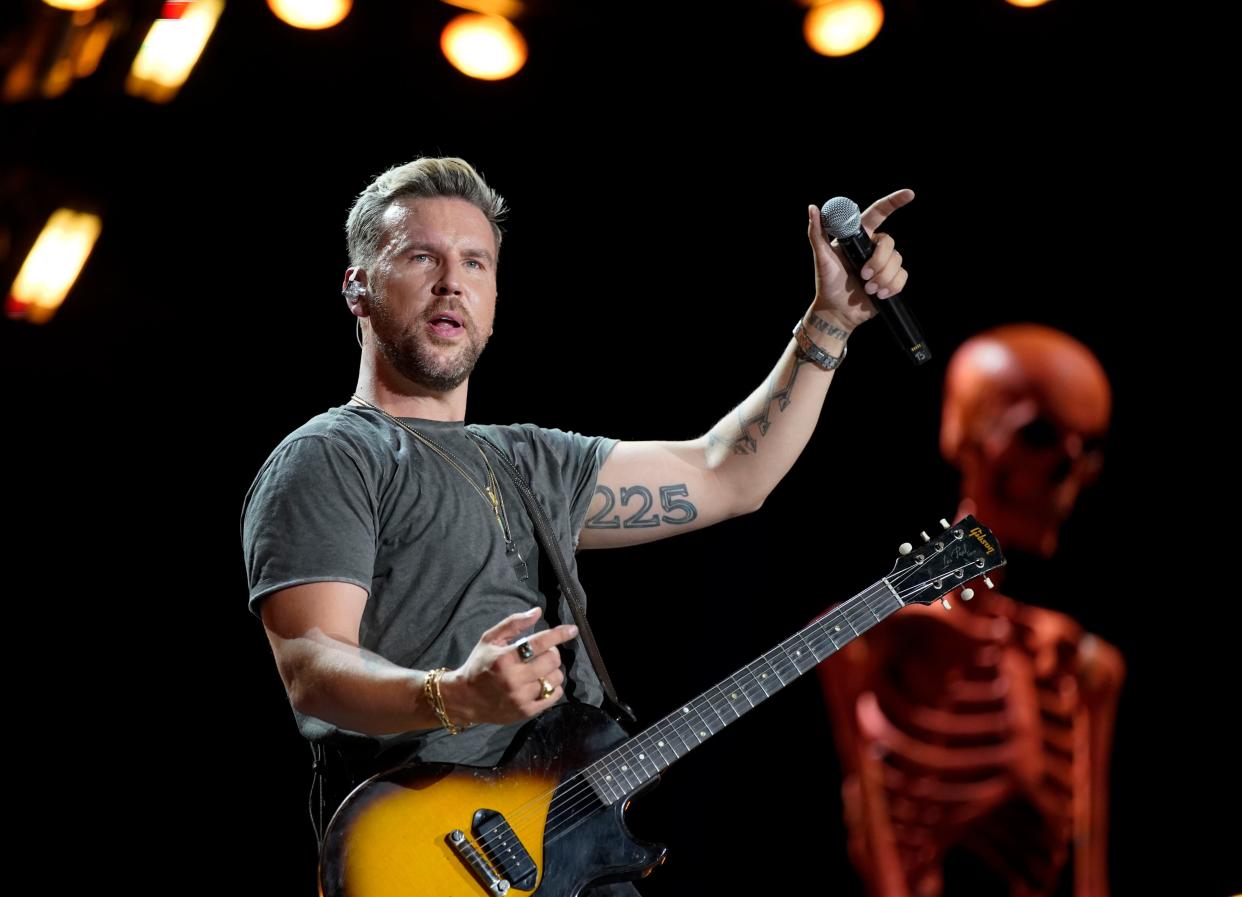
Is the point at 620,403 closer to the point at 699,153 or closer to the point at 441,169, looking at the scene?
the point at 699,153

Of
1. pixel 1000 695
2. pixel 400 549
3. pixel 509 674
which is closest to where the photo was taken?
pixel 509 674

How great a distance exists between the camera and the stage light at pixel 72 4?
343cm

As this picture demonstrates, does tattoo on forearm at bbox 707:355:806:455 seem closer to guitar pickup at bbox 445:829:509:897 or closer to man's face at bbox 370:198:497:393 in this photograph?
man's face at bbox 370:198:497:393

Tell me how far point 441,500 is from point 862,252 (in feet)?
3.22

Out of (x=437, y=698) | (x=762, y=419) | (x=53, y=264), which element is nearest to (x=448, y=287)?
(x=762, y=419)

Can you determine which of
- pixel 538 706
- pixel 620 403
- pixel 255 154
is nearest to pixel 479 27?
pixel 255 154

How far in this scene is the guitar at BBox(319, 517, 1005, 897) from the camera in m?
1.88

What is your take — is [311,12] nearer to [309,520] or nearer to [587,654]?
[309,520]

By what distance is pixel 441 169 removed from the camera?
257 centimetres

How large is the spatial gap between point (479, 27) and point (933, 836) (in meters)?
3.04

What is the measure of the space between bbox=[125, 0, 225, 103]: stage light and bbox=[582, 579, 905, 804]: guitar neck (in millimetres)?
2631

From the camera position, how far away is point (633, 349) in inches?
171

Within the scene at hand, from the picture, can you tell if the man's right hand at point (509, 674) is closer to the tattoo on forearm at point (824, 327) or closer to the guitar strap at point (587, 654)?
the guitar strap at point (587, 654)

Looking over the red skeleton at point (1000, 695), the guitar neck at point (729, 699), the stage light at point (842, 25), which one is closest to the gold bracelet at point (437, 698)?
the guitar neck at point (729, 699)
